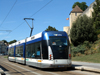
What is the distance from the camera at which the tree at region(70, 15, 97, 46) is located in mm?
42875

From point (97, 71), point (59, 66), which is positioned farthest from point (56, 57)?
point (97, 71)

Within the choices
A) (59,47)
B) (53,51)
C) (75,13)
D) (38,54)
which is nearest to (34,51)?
(38,54)

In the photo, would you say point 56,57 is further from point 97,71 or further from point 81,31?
point 81,31

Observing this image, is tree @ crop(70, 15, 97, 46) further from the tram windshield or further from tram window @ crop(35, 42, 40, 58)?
the tram windshield

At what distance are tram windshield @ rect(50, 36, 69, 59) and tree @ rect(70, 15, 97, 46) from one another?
30015 millimetres

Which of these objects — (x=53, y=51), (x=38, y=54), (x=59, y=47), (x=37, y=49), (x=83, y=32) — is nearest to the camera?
(x=53, y=51)

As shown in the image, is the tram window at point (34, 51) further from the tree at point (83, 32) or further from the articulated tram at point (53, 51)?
the tree at point (83, 32)

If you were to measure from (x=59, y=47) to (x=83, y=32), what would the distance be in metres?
31.4

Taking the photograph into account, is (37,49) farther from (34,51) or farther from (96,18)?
(96,18)

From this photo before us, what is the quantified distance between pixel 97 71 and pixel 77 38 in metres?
31.9

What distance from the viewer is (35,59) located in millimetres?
14977

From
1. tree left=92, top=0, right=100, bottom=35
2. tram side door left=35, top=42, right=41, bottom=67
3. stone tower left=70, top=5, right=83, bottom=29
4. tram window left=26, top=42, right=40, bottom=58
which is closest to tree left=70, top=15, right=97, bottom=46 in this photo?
tree left=92, top=0, right=100, bottom=35

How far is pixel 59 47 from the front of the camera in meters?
13.3

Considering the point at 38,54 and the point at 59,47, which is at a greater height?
the point at 59,47
